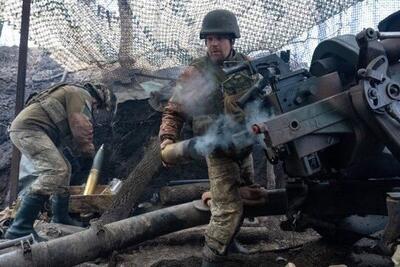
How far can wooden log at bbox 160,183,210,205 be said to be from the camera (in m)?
5.34

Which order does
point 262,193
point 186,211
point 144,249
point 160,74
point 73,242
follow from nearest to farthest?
point 73,242, point 262,193, point 186,211, point 144,249, point 160,74

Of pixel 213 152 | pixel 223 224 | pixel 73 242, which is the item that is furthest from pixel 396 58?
pixel 73 242

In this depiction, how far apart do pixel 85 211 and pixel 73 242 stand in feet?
7.85

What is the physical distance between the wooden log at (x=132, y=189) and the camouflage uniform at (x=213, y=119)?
4.95 feet

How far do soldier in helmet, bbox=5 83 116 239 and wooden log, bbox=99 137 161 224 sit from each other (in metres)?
0.72

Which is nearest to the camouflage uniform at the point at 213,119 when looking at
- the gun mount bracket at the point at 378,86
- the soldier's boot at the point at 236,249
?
the soldier's boot at the point at 236,249

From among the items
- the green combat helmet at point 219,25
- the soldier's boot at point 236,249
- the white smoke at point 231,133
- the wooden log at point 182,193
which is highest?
the green combat helmet at point 219,25

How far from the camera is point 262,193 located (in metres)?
3.80

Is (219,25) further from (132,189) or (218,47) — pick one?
(132,189)

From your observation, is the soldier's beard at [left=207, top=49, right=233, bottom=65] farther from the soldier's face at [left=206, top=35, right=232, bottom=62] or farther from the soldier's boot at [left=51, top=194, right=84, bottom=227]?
the soldier's boot at [left=51, top=194, right=84, bottom=227]

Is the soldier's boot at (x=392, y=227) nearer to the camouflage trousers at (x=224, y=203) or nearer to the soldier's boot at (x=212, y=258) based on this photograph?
the camouflage trousers at (x=224, y=203)

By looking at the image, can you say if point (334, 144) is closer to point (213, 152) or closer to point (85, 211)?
point (213, 152)

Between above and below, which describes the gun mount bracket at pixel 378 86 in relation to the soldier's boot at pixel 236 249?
above

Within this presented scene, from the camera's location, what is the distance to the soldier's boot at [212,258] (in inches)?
143
